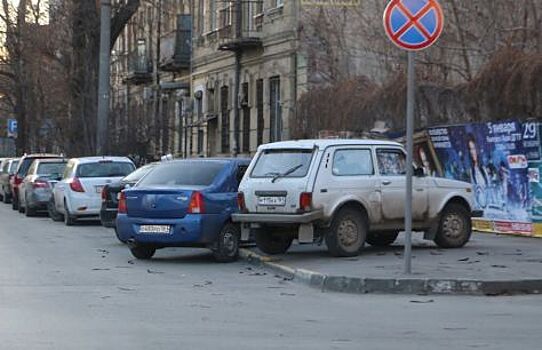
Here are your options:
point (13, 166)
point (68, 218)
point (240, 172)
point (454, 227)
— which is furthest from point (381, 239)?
point (13, 166)

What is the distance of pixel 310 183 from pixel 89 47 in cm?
2407

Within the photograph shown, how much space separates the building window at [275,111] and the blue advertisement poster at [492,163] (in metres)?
11.8

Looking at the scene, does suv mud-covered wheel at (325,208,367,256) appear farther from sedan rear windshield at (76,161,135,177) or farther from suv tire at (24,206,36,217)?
suv tire at (24,206,36,217)

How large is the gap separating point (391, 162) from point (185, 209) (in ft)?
11.1

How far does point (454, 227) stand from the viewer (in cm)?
1659

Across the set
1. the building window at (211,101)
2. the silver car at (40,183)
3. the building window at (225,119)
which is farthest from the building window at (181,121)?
the silver car at (40,183)

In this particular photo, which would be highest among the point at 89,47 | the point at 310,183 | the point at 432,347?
the point at 89,47

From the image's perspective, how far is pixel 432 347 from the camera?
860 cm

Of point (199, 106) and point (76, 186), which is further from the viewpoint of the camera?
point (199, 106)

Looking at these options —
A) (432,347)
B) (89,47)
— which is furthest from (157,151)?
(432,347)

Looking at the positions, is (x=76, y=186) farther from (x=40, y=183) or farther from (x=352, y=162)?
(x=352, y=162)

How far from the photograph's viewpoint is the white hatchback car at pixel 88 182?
2367 centimetres

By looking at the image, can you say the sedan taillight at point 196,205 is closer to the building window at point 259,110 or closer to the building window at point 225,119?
the building window at point 259,110

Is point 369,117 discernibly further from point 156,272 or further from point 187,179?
point 156,272
